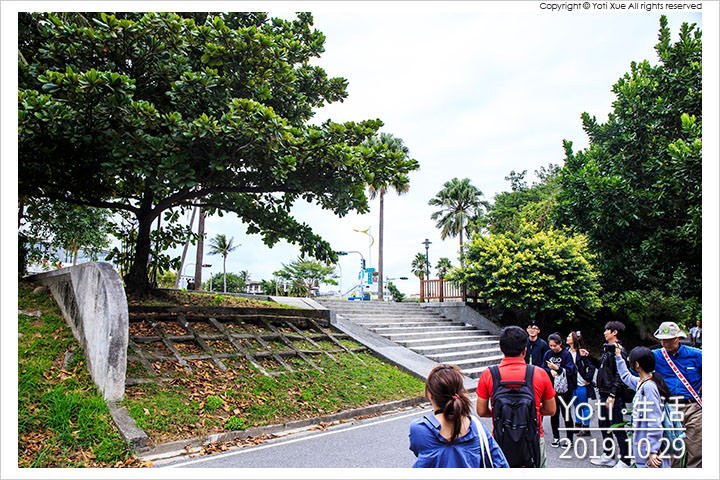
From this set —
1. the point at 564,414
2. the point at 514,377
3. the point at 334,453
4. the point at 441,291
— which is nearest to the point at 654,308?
the point at 441,291

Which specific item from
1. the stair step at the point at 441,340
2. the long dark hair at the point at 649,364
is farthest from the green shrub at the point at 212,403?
the stair step at the point at 441,340

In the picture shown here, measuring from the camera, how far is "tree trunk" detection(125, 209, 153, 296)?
10.2 metres

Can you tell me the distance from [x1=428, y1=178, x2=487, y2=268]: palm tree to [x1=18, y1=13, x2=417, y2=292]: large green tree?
95.4ft

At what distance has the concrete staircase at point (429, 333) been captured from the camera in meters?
12.9

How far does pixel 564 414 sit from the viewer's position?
6371 mm

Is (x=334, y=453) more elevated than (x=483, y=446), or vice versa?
(x=483, y=446)

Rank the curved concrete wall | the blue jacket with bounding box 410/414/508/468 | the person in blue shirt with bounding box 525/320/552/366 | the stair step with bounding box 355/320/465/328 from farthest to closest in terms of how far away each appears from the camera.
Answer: the stair step with bounding box 355/320/465/328 < the person in blue shirt with bounding box 525/320/552/366 < the curved concrete wall < the blue jacket with bounding box 410/414/508/468

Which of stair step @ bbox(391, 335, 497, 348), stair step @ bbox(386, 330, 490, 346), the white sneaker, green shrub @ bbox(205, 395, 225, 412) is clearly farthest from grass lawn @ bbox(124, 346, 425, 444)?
the white sneaker

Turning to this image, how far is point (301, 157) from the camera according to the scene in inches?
304

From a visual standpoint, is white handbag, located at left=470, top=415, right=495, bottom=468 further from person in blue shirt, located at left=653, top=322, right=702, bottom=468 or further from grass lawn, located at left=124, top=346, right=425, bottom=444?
grass lawn, located at left=124, top=346, right=425, bottom=444

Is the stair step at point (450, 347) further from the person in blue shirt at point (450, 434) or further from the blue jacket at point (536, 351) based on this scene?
the person in blue shirt at point (450, 434)

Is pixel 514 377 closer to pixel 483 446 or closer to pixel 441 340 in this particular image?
pixel 483 446

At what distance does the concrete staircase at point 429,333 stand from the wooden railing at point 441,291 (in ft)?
4.39

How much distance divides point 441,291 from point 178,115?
598 inches
